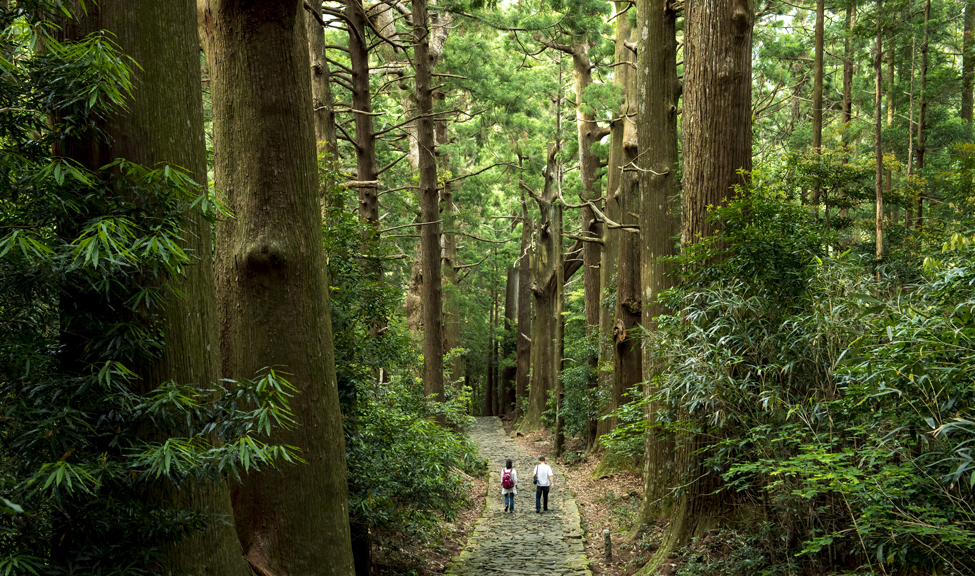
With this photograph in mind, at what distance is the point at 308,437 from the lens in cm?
512

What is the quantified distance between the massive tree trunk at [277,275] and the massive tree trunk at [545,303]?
611 inches

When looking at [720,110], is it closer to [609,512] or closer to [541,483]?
[609,512]

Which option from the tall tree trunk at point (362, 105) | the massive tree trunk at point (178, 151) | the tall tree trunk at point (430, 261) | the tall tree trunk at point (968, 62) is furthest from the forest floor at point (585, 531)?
the tall tree trunk at point (968, 62)

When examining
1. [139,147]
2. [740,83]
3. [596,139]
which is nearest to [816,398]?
[740,83]

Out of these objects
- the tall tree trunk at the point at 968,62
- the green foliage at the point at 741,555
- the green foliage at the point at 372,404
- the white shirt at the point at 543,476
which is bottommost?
the white shirt at the point at 543,476

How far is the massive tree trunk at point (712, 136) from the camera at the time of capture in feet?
22.8

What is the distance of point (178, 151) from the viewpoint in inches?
157

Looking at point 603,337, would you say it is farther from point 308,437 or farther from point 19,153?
point 19,153

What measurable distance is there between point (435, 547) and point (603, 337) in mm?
8166

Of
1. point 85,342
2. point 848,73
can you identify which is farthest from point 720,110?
point 848,73

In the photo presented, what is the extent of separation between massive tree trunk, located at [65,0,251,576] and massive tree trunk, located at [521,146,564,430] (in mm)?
16774

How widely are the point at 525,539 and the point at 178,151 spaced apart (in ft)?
27.0

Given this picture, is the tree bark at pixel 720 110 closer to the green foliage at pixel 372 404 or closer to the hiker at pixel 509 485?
the green foliage at pixel 372 404

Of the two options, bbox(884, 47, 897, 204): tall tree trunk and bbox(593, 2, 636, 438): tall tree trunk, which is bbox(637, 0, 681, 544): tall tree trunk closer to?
bbox(593, 2, 636, 438): tall tree trunk
